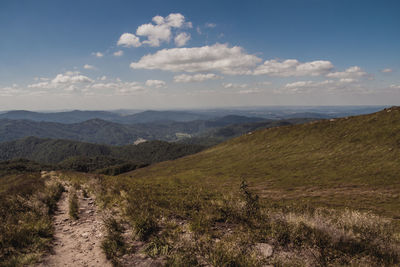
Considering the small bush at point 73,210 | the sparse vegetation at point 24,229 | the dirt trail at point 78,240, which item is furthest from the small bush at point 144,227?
the small bush at point 73,210

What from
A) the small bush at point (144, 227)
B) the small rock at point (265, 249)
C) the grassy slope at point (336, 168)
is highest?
the small bush at point (144, 227)

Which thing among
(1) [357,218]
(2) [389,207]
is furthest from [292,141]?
(1) [357,218]

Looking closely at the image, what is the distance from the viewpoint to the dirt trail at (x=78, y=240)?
647 cm

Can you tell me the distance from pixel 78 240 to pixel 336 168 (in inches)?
1500

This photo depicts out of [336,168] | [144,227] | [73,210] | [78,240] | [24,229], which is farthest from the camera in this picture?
[336,168]

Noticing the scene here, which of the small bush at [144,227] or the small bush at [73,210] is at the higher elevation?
the small bush at [144,227]

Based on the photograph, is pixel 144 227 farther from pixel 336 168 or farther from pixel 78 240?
pixel 336 168

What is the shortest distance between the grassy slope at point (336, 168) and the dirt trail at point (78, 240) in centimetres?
Answer: 1726

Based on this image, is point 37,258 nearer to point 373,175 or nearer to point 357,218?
point 357,218

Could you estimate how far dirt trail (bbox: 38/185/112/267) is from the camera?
6473mm

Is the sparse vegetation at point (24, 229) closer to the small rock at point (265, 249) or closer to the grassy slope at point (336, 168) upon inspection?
the small rock at point (265, 249)

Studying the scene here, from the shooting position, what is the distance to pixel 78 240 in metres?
7.79

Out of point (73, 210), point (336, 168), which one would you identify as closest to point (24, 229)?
point (73, 210)

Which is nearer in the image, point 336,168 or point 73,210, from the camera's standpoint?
point 73,210
